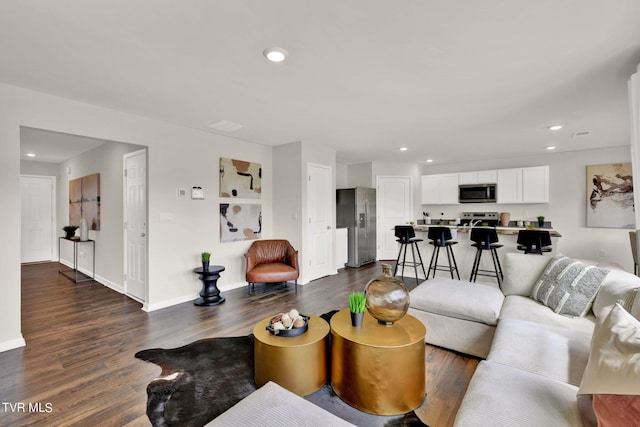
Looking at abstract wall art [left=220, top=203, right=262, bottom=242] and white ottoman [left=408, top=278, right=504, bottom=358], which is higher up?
abstract wall art [left=220, top=203, right=262, bottom=242]

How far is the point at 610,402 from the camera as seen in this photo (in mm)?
1035

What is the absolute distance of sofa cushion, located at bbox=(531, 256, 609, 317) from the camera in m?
2.22

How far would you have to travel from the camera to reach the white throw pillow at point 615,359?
101 cm

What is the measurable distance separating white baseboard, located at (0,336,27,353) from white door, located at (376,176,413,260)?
6135mm

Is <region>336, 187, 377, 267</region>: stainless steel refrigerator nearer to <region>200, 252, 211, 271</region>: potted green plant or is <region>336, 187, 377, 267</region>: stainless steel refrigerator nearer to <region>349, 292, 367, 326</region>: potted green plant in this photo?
<region>200, 252, 211, 271</region>: potted green plant

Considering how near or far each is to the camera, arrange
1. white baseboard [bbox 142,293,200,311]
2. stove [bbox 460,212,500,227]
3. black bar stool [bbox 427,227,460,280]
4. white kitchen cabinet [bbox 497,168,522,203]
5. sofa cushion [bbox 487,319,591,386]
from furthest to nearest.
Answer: stove [bbox 460,212,500,227] < white kitchen cabinet [bbox 497,168,522,203] < black bar stool [bbox 427,227,460,280] < white baseboard [bbox 142,293,200,311] < sofa cushion [bbox 487,319,591,386]

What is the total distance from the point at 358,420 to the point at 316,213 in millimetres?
3664

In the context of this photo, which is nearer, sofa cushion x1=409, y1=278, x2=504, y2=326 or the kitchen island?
sofa cushion x1=409, y1=278, x2=504, y2=326

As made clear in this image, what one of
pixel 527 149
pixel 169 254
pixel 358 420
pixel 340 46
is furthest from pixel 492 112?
pixel 169 254

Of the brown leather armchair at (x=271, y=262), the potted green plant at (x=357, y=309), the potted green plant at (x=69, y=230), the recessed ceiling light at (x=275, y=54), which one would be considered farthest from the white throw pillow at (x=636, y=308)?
the potted green plant at (x=69, y=230)

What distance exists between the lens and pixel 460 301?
2.60m

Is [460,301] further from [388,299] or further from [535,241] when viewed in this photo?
[535,241]

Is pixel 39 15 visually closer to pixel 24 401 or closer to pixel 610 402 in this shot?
pixel 24 401

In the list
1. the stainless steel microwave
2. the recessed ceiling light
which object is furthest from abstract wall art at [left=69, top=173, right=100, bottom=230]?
the stainless steel microwave
